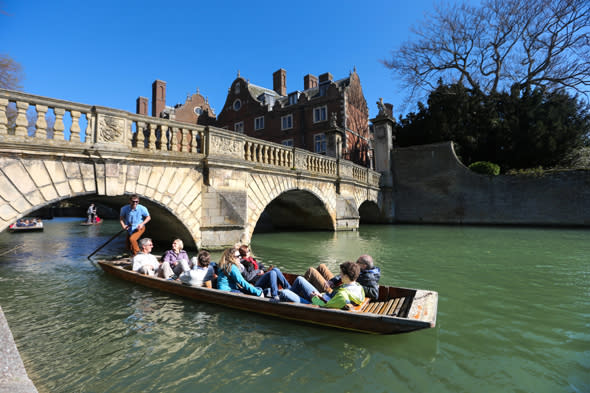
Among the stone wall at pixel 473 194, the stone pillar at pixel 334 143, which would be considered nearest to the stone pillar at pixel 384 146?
the stone wall at pixel 473 194

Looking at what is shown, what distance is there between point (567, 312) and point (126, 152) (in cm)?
777

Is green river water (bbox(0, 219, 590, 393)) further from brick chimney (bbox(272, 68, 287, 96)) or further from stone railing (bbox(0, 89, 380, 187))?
brick chimney (bbox(272, 68, 287, 96))

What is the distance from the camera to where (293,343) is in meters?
3.27

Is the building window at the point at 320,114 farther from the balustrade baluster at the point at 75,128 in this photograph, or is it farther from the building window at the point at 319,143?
the balustrade baluster at the point at 75,128

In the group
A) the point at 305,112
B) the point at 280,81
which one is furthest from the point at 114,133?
the point at 280,81

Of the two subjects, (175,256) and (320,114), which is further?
(320,114)

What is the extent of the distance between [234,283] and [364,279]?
5.71 feet

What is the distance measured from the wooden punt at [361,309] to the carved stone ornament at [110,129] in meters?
3.47

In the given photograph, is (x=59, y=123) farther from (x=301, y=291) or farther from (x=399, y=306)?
(x=399, y=306)

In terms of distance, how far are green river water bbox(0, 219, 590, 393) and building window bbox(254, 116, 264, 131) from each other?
85.7ft

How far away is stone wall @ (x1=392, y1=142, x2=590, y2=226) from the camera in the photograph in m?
16.1

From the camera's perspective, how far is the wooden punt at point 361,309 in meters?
3.11

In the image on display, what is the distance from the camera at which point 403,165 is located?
66.5 ft

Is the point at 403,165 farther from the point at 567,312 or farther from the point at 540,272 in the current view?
the point at 567,312
